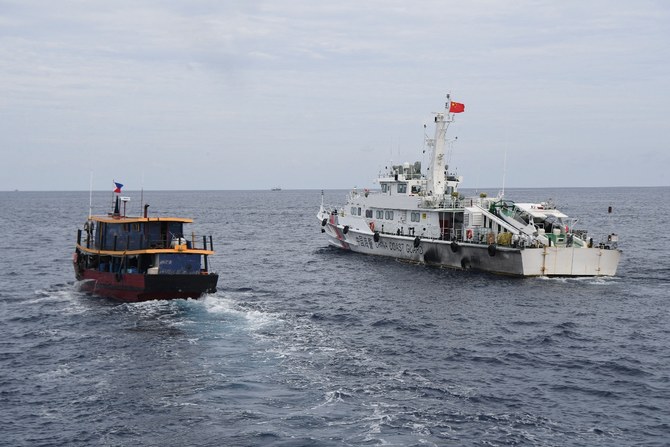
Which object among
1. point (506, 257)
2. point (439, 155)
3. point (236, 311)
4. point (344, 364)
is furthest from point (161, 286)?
point (439, 155)

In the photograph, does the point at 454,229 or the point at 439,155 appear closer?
the point at 454,229

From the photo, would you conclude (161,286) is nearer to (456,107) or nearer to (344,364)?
(344,364)

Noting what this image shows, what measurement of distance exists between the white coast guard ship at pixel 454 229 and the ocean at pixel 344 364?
179cm

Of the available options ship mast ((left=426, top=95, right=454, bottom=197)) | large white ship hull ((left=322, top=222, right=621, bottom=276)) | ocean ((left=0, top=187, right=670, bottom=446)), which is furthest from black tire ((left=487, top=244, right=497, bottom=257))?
ship mast ((left=426, top=95, right=454, bottom=197))

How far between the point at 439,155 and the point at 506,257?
549 inches

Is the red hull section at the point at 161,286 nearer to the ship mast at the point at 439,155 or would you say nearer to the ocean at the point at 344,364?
the ocean at the point at 344,364

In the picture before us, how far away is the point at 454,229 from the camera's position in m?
54.7

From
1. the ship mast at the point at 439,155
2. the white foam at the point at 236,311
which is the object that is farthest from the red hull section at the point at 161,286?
the ship mast at the point at 439,155

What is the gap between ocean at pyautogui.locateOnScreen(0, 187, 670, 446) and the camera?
20.1 m

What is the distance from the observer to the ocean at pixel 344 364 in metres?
20.1

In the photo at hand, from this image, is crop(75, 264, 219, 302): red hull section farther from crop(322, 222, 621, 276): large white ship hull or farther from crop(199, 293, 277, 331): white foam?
crop(322, 222, 621, 276): large white ship hull

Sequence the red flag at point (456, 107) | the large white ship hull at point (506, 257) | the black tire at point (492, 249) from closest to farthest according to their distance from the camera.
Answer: the large white ship hull at point (506, 257)
the black tire at point (492, 249)
the red flag at point (456, 107)

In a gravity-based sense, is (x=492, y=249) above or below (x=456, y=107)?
below

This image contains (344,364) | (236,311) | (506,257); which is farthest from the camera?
(506,257)
